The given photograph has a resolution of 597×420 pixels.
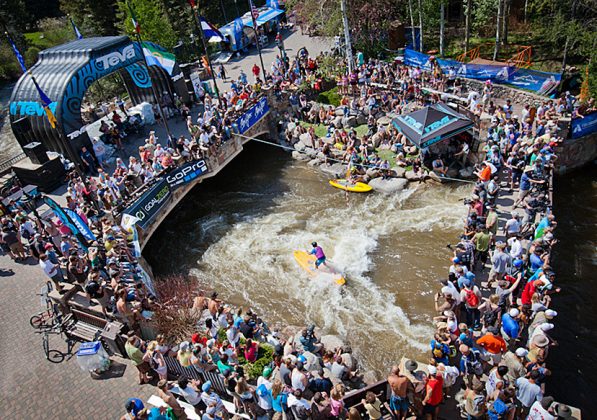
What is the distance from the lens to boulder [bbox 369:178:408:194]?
20219 mm

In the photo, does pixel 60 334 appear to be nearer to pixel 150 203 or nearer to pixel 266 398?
pixel 150 203

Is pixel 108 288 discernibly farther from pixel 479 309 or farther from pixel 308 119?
pixel 308 119

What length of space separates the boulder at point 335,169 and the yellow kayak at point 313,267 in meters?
6.12

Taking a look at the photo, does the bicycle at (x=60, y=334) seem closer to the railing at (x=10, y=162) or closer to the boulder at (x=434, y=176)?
the railing at (x=10, y=162)

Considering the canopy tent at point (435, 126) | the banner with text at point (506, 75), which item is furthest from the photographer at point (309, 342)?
the banner with text at point (506, 75)

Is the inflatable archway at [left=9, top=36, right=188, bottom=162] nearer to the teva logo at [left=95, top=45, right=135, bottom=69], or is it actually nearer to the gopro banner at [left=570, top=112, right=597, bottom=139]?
the teva logo at [left=95, top=45, right=135, bottom=69]

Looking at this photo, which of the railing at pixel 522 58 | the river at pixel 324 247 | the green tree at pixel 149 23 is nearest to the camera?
the river at pixel 324 247

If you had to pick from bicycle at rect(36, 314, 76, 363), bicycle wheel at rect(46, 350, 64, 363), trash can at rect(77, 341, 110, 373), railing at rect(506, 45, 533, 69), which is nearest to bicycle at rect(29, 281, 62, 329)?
bicycle at rect(36, 314, 76, 363)

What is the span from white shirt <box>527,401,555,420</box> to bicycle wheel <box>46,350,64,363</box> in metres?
11.6

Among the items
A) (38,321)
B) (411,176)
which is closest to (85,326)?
(38,321)

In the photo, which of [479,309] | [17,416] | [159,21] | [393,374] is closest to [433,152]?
[479,309]

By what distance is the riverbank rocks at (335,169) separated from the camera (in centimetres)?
2205

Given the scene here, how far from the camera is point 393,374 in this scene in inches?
349

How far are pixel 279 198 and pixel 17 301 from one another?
1144 centimetres
